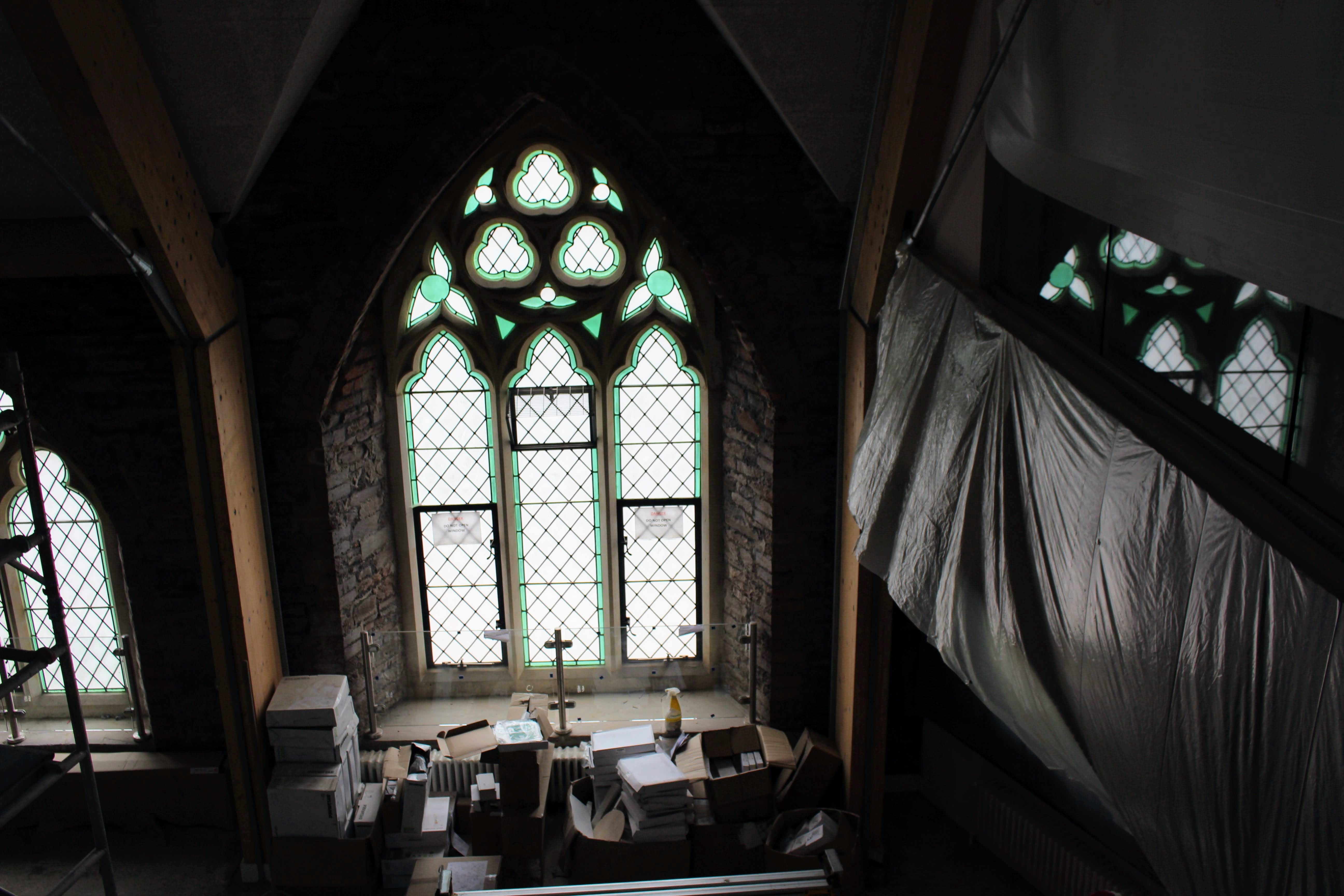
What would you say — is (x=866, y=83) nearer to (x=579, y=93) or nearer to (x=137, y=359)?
(x=579, y=93)

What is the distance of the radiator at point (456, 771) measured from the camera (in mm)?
5262

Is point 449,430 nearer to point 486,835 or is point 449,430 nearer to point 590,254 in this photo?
point 590,254

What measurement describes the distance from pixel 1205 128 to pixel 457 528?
4.59 metres

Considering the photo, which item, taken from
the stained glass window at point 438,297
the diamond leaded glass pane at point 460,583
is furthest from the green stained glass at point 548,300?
the diamond leaded glass pane at point 460,583

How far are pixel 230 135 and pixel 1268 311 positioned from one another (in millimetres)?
4001

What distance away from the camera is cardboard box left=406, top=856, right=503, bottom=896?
4570mm

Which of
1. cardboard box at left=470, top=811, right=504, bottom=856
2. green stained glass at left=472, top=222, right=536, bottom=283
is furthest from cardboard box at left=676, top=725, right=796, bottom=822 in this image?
green stained glass at left=472, top=222, right=536, bottom=283

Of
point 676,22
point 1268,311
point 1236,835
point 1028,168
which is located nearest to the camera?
point 1236,835

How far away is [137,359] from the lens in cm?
490

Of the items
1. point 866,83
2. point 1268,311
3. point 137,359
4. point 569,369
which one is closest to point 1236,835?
point 1268,311

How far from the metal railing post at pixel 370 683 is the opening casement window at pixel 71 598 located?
1309 mm

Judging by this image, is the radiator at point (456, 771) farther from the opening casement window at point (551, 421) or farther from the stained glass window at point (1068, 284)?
the stained glass window at point (1068, 284)

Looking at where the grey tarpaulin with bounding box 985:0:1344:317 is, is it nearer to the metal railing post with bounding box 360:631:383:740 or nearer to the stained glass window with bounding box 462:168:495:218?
the stained glass window with bounding box 462:168:495:218

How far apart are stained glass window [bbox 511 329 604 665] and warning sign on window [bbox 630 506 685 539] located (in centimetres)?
23
